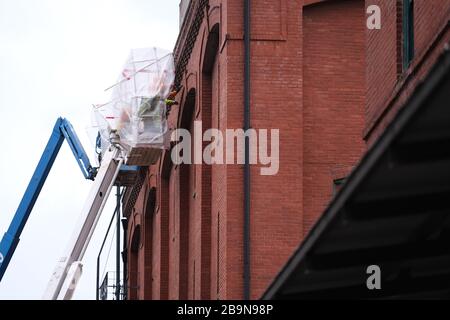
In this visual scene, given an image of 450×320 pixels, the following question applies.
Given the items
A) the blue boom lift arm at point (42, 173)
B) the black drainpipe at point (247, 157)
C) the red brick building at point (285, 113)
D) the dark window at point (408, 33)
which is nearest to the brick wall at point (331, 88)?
the red brick building at point (285, 113)

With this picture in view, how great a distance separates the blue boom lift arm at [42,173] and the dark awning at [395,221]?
78.6ft

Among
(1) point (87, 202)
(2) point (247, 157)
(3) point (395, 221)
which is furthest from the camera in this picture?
(1) point (87, 202)

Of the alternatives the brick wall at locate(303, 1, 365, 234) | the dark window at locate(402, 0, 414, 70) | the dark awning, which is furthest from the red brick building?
the dark awning

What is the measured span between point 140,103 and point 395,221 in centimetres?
1825

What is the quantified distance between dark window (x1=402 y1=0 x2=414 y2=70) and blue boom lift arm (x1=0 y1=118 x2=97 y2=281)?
20577 mm

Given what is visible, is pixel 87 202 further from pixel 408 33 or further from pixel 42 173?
pixel 408 33

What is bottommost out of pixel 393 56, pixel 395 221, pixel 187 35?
pixel 395 221

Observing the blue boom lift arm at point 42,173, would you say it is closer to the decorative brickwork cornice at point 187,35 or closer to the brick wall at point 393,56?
Answer: the decorative brickwork cornice at point 187,35

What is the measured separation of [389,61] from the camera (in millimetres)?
17547

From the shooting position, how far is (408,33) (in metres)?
17.1

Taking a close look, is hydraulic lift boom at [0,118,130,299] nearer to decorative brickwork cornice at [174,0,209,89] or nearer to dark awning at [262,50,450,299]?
decorative brickwork cornice at [174,0,209,89]

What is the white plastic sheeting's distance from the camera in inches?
1161

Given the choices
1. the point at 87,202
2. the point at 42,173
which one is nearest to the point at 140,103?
the point at 87,202

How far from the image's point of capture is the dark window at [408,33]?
17.0m
